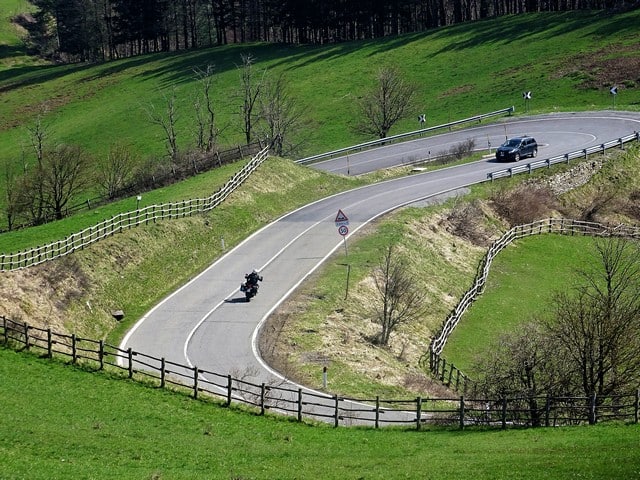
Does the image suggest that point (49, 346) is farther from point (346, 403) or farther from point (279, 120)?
point (279, 120)

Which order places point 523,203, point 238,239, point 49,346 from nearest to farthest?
point 49,346
point 238,239
point 523,203

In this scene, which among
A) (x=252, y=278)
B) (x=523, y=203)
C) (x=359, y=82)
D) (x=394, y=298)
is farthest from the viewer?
(x=359, y=82)

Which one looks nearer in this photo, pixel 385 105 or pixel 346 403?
pixel 346 403

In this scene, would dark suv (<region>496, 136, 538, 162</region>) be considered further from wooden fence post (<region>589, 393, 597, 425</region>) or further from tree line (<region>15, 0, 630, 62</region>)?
tree line (<region>15, 0, 630, 62</region>)

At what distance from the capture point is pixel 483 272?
5744 centimetres

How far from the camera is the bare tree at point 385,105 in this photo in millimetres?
91875

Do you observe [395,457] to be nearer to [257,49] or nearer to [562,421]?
[562,421]

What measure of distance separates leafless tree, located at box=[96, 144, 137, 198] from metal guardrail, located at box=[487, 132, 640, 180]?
28638 millimetres

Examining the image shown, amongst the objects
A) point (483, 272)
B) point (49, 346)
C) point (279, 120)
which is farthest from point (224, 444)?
point (279, 120)

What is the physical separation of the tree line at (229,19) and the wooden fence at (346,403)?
92.3 m

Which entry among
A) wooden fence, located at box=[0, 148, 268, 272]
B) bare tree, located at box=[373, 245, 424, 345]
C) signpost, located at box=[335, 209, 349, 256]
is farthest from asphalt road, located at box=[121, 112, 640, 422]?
bare tree, located at box=[373, 245, 424, 345]

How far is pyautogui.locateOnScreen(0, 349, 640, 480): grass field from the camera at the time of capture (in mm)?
25500

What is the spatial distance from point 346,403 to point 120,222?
804 inches

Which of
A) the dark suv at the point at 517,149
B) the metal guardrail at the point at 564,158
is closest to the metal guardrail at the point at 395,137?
the dark suv at the point at 517,149
